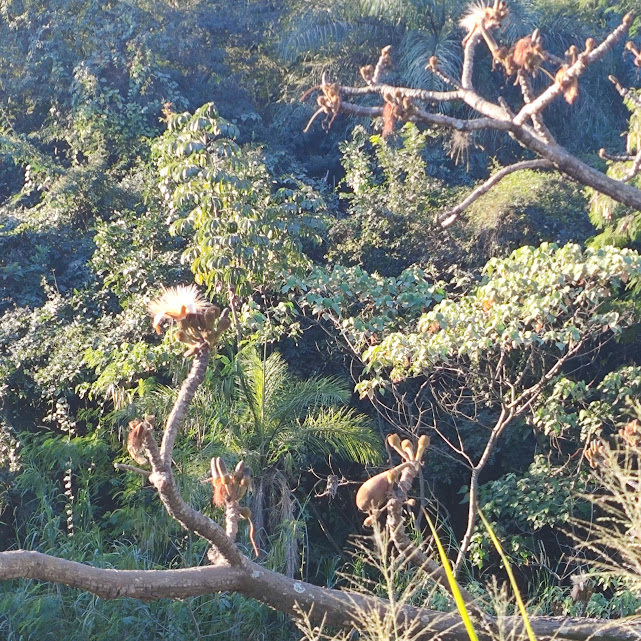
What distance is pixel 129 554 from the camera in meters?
5.19

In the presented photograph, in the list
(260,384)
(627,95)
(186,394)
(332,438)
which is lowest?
(332,438)

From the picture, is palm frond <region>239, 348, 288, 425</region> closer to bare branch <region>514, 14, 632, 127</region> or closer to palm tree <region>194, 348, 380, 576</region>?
palm tree <region>194, 348, 380, 576</region>

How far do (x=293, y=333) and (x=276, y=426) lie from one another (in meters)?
0.83

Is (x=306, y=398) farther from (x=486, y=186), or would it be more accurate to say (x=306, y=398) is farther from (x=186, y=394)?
(x=486, y=186)

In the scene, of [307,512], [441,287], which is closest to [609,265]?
[441,287]

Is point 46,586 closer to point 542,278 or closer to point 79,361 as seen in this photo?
point 79,361

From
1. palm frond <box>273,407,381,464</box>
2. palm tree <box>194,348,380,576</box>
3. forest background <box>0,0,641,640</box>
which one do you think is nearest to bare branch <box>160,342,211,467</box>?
forest background <box>0,0,641,640</box>

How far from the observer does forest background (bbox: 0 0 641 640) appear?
544 cm

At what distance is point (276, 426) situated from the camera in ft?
19.4

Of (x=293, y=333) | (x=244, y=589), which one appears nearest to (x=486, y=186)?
(x=244, y=589)

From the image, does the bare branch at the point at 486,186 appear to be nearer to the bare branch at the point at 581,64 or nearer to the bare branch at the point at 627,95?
the bare branch at the point at 581,64

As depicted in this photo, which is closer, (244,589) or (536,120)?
(536,120)

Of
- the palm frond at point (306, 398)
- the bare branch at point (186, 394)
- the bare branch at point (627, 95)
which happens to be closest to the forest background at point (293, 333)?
the palm frond at point (306, 398)

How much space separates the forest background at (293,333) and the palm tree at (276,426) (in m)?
Answer: 0.02
